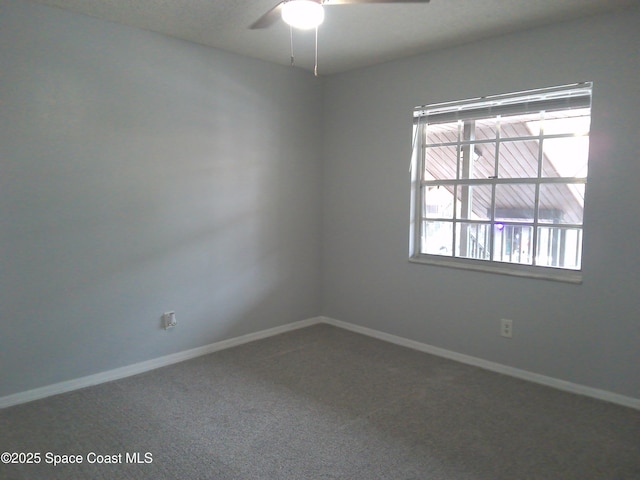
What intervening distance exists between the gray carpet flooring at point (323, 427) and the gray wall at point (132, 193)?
0.46 meters

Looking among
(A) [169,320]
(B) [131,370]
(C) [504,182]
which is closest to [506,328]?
(C) [504,182]

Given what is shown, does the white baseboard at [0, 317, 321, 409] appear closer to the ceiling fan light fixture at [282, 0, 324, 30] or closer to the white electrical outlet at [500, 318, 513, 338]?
the white electrical outlet at [500, 318, 513, 338]

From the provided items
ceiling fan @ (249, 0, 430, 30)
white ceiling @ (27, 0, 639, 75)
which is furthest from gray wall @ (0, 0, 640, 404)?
ceiling fan @ (249, 0, 430, 30)

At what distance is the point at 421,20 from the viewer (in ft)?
9.39

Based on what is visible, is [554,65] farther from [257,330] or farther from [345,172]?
[257,330]

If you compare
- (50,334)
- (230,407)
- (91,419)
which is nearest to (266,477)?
(230,407)

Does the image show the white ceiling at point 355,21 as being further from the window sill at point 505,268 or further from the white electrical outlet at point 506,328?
the white electrical outlet at point 506,328

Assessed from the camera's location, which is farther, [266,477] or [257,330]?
[257,330]

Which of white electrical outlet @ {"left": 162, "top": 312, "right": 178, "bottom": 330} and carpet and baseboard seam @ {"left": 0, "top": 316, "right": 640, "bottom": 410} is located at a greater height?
white electrical outlet @ {"left": 162, "top": 312, "right": 178, "bottom": 330}

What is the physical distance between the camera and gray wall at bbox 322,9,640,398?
2.70 metres

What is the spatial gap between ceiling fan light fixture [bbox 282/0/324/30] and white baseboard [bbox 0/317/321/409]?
2565 millimetres

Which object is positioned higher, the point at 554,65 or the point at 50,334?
the point at 554,65

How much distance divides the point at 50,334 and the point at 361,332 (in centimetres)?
253

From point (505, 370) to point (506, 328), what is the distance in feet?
1.02
